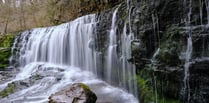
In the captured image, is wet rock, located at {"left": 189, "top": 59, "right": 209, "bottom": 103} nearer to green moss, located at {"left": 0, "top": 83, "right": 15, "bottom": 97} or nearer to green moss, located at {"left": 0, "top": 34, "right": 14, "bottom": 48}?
green moss, located at {"left": 0, "top": 83, "right": 15, "bottom": 97}

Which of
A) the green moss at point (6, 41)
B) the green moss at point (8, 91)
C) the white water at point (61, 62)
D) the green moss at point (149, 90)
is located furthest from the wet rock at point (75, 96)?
the green moss at point (6, 41)

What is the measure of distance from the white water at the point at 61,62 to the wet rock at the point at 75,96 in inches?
32.8

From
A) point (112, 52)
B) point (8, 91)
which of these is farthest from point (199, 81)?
point (8, 91)

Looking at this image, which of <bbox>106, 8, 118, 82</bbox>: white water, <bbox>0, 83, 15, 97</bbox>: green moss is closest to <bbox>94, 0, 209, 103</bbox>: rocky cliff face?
<bbox>106, 8, 118, 82</bbox>: white water

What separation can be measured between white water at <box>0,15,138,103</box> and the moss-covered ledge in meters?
0.43

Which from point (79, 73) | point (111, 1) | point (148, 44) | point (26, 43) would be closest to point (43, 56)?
point (26, 43)

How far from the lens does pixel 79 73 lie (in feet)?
33.1

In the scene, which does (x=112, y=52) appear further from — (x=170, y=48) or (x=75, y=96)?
(x=170, y=48)

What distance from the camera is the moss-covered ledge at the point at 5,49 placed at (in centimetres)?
1349

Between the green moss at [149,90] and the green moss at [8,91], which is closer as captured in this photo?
the green moss at [149,90]

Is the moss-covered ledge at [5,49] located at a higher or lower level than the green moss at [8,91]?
higher

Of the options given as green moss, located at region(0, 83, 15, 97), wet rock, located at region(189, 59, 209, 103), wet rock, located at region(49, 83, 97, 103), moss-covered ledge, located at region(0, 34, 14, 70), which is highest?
moss-covered ledge, located at region(0, 34, 14, 70)

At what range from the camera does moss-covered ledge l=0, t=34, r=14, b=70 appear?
44.3 ft

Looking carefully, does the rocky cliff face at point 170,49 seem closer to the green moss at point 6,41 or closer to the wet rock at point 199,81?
the wet rock at point 199,81
